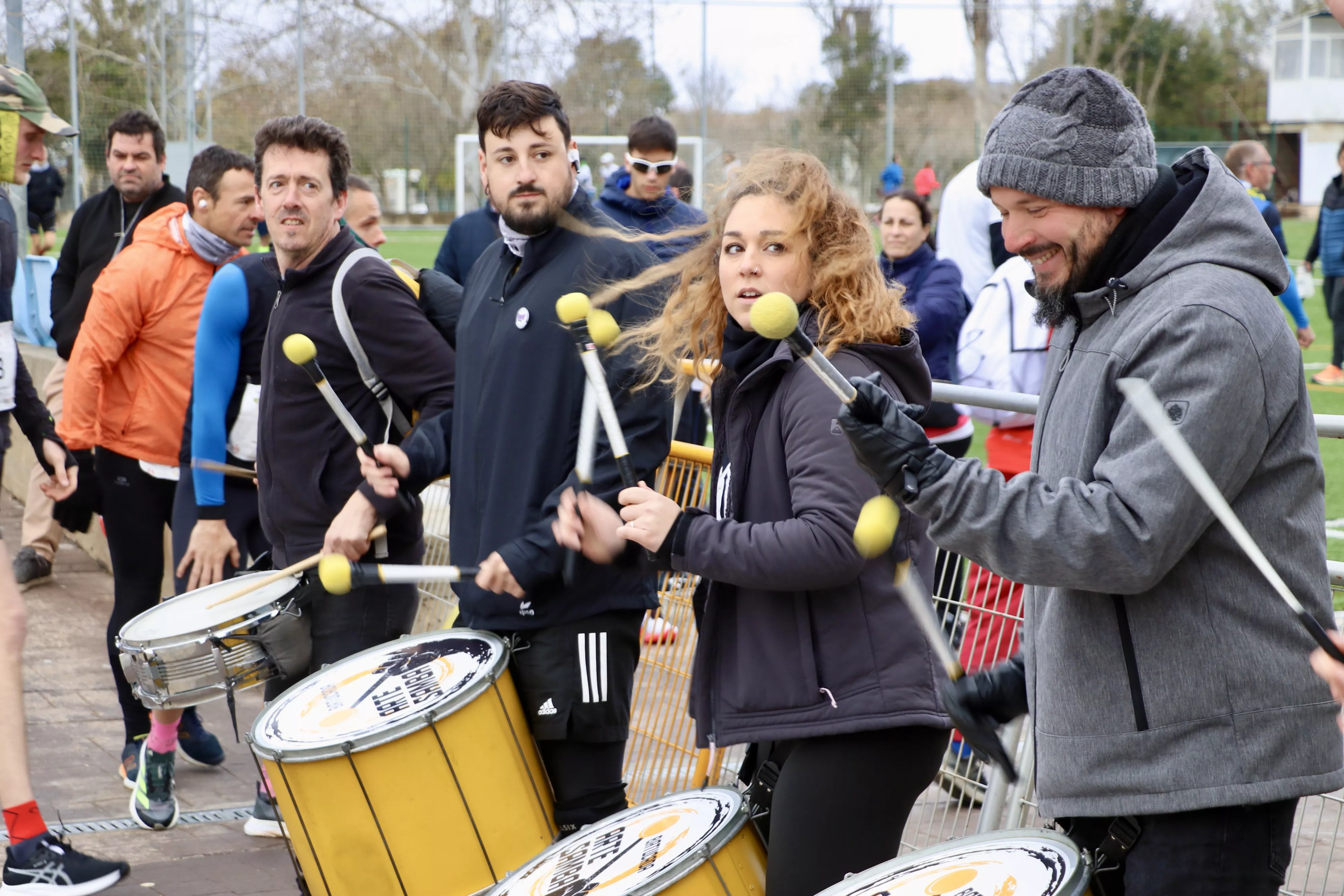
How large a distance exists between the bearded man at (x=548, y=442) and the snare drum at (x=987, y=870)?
105 centimetres

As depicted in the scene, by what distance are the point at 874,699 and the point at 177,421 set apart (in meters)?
3.29

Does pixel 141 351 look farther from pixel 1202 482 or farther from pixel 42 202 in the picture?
pixel 42 202

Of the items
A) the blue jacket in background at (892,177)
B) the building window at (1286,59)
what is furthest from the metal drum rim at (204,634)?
the building window at (1286,59)

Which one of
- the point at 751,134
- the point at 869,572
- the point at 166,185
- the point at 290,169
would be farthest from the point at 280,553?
the point at 751,134

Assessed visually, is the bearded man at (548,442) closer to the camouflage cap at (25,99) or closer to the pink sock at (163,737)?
the camouflage cap at (25,99)

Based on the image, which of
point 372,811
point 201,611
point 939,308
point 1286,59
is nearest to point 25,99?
point 201,611

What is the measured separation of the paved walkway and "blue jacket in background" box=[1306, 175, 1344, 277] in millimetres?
10337

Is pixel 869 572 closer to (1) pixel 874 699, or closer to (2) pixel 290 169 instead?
(1) pixel 874 699

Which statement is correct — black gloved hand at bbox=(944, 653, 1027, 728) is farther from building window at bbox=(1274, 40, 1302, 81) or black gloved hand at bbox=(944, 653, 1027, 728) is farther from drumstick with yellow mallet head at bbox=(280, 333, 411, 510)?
building window at bbox=(1274, 40, 1302, 81)

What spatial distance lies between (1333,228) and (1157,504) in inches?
471

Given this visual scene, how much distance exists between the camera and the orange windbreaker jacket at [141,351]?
192 inches

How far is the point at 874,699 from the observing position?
2486mm

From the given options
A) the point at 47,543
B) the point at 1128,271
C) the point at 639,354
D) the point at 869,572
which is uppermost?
the point at 1128,271

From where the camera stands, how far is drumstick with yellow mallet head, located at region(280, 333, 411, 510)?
11.4 ft
